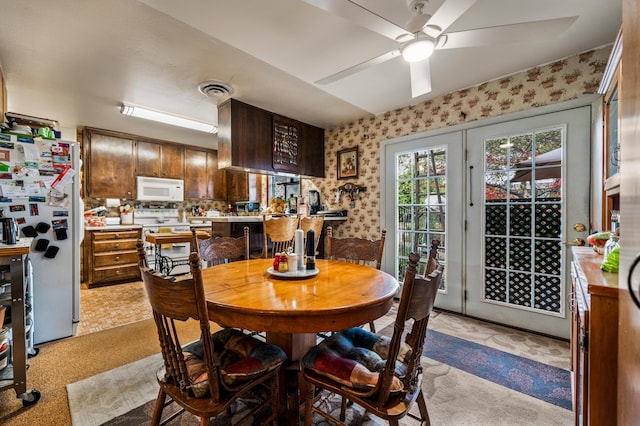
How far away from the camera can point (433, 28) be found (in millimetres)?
1574

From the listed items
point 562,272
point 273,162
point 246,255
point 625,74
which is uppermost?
point 273,162

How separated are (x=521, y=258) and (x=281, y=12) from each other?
9.46 ft

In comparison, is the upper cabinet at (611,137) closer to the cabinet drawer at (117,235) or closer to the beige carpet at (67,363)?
the beige carpet at (67,363)

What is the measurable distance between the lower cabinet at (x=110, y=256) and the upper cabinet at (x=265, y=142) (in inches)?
85.4

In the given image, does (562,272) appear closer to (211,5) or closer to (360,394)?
(360,394)

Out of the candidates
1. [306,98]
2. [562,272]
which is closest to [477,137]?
[562,272]

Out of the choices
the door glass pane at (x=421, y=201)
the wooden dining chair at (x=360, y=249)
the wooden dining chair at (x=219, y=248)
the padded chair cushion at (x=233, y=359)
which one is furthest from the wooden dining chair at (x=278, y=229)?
the door glass pane at (x=421, y=201)

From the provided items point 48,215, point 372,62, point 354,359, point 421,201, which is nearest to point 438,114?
point 421,201

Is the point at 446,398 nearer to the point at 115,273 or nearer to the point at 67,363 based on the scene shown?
the point at 67,363

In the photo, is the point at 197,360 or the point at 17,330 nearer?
the point at 197,360

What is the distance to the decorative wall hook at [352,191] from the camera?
3902 millimetres

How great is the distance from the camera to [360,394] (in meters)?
1.07

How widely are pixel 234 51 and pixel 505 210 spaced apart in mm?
2837

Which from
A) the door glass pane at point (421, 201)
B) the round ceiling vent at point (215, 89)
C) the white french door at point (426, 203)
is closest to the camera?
the round ceiling vent at point (215, 89)
